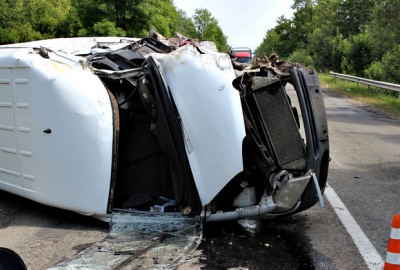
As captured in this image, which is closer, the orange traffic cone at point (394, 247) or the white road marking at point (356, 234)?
the orange traffic cone at point (394, 247)

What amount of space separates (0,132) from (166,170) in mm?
1757

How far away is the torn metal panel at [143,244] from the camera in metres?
3.64

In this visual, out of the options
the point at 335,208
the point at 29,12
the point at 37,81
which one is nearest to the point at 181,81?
the point at 37,81

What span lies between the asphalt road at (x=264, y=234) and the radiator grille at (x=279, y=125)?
28.8 inches

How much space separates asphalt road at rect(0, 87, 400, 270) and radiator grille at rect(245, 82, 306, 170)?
0.73 meters

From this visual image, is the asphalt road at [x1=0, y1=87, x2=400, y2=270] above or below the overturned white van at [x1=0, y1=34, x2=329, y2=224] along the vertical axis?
below

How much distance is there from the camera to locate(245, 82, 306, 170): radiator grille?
4.07 m

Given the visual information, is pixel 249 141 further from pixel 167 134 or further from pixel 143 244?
pixel 143 244

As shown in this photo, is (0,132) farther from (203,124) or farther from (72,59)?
(203,124)

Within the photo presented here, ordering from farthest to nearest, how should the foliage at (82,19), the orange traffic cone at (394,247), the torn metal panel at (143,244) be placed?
the foliage at (82,19) → the torn metal panel at (143,244) → the orange traffic cone at (394,247)

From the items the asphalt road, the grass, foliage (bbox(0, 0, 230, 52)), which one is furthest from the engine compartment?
foliage (bbox(0, 0, 230, 52))

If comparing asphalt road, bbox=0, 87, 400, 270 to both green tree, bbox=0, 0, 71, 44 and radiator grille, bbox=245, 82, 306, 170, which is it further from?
green tree, bbox=0, 0, 71, 44

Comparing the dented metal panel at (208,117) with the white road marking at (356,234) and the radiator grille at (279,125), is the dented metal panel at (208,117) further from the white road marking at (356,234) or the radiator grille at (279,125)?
the white road marking at (356,234)

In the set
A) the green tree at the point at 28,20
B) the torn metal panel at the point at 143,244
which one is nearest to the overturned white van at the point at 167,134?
the torn metal panel at the point at 143,244
